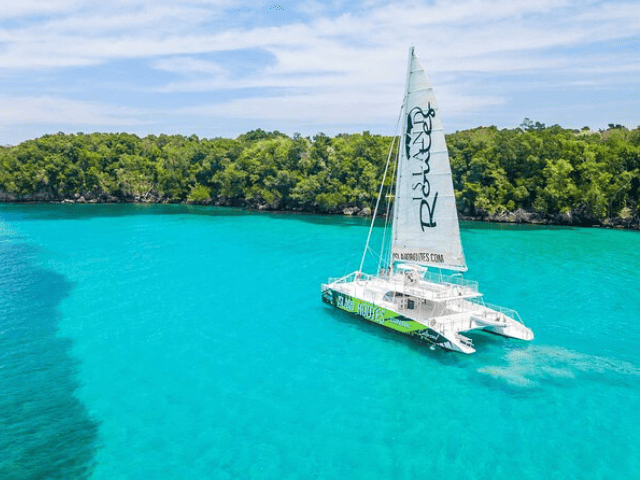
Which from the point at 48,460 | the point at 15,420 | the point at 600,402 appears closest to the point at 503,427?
the point at 600,402

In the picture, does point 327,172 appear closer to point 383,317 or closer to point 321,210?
point 321,210

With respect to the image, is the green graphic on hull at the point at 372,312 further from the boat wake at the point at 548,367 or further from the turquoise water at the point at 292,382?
the boat wake at the point at 548,367

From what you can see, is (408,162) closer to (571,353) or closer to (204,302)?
(571,353)

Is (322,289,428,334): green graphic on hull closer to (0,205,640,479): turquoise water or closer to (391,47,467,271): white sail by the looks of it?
(0,205,640,479): turquoise water

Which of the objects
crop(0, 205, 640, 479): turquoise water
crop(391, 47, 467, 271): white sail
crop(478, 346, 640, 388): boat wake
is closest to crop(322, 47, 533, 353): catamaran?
crop(391, 47, 467, 271): white sail

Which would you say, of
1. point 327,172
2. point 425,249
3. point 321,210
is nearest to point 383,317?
point 425,249

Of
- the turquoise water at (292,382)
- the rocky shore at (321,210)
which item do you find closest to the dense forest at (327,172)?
the rocky shore at (321,210)
